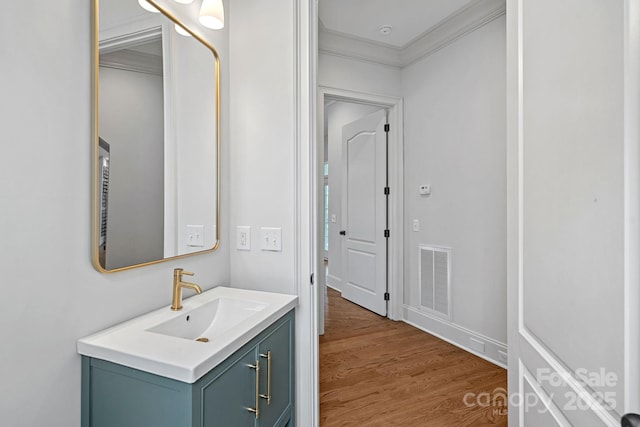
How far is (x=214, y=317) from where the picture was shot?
1.45 metres

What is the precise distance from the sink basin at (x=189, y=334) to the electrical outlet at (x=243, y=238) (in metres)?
0.26

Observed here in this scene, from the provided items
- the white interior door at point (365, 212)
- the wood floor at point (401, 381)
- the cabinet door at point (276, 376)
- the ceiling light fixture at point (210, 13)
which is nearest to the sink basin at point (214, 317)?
the cabinet door at point (276, 376)

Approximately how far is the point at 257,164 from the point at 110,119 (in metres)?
0.73

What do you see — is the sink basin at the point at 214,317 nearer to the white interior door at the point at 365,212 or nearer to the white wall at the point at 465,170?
the white wall at the point at 465,170

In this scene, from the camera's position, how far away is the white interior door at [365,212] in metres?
3.69

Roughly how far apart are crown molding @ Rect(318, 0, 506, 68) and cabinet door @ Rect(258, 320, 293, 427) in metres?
2.83

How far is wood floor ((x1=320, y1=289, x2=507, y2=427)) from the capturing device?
1922 millimetres

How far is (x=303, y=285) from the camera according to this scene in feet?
5.35

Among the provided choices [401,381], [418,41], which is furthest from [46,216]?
[418,41]

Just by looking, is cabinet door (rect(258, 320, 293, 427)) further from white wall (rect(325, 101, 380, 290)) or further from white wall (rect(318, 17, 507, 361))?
white wall (rect(325, 101, 380, 290))

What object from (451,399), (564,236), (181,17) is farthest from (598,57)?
(451,399)

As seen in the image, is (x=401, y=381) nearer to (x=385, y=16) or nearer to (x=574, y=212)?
(x=574, y=212)

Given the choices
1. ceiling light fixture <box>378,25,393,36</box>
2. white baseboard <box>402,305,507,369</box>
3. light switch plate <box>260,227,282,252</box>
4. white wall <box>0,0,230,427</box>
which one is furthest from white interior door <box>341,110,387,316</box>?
white wall <box>0,0,230,427</box>

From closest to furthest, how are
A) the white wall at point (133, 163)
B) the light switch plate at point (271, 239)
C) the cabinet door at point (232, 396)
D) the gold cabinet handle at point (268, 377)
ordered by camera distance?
the cabinet door at point (232, 396), the white wall at point (133, 163), the gold cabinet handle at point (268, 377), the light switch plate at point (271, 239)
